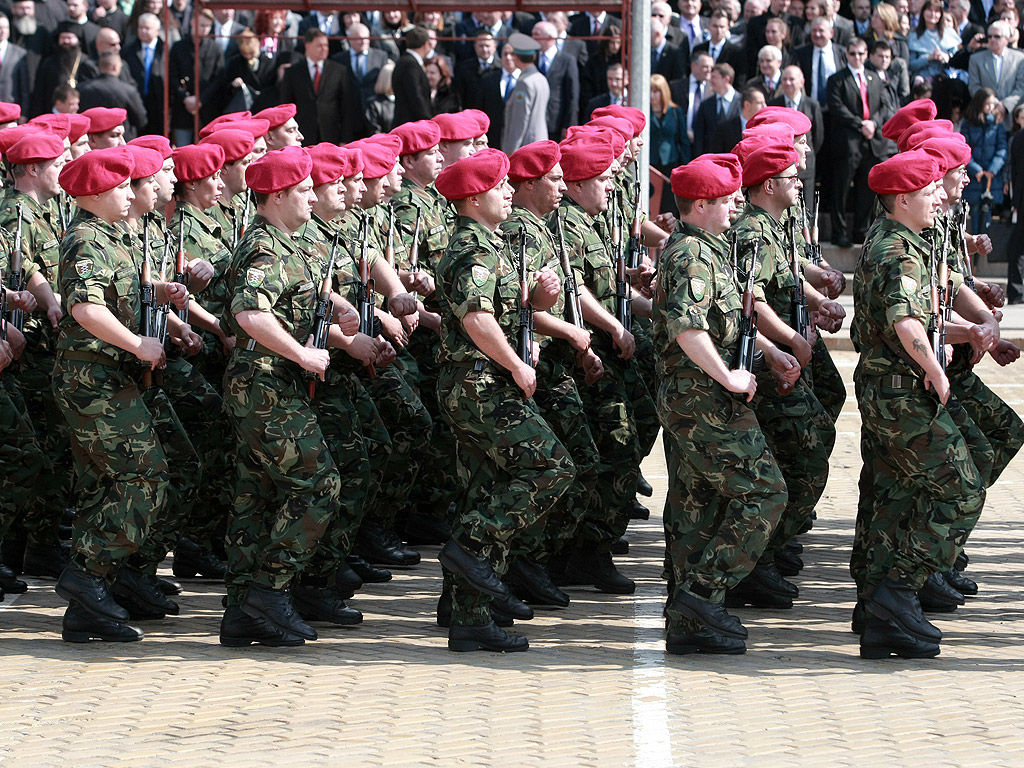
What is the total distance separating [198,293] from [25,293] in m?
0.93

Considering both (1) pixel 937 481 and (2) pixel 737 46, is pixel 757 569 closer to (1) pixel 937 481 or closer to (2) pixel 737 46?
(1) pixel 937 481

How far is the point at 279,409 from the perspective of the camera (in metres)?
7.38

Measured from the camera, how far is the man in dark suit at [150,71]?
56.6ft

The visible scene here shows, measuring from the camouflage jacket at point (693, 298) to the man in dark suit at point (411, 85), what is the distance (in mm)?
8991

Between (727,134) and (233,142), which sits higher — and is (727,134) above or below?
below

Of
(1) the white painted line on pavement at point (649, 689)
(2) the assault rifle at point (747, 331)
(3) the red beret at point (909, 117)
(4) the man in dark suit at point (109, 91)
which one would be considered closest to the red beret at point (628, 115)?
(3) the red beret at point (909, 117)

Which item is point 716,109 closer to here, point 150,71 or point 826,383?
point 150,71

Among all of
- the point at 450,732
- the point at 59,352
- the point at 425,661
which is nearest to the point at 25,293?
the point at 59,352

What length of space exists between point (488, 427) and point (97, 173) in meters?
2.03

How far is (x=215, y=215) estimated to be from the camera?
924 cm

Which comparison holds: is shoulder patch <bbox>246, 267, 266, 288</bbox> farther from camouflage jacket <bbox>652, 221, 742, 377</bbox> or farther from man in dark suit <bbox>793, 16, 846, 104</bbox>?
man in dark suit <bbox>793, 16, 846, 104</bbox>

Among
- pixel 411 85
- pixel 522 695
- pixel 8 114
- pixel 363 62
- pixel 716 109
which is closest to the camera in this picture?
pixel 522 695

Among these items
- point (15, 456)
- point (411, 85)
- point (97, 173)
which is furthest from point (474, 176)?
point (411, 85)

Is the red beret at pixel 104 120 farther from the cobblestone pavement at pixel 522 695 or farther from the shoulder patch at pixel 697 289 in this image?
the shoulder patch at pixel 697 289
